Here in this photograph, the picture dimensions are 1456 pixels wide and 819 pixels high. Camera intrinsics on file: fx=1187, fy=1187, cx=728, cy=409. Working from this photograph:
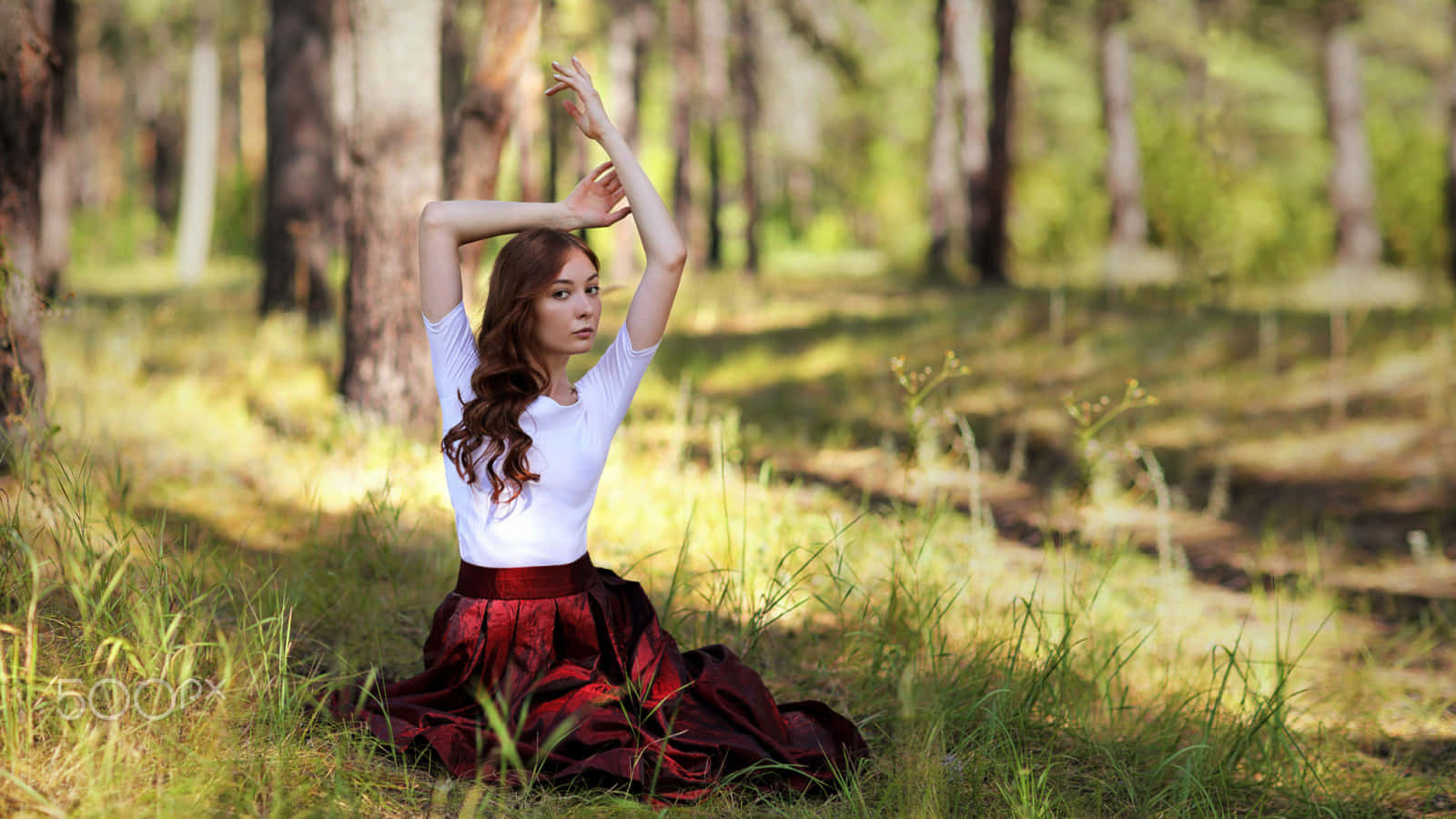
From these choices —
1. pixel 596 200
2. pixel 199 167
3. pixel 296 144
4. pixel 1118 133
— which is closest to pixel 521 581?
pixel 596 200

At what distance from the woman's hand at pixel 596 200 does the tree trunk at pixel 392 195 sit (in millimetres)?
3412

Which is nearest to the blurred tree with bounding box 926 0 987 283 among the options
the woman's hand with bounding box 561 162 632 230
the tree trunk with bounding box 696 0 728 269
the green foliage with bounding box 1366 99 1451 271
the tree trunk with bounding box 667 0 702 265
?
the tree trunk with bounding box 667 0 702 265

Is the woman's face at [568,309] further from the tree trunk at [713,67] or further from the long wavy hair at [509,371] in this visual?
the tree trunk at [713,67]

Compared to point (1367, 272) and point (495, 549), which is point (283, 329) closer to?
point (495, 549)

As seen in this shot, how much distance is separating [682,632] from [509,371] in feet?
4.68

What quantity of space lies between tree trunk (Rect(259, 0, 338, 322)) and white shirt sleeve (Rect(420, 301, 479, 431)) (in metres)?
8.43

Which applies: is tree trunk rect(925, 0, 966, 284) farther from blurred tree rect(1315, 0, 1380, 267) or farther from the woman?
the woman

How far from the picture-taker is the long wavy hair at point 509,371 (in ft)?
9.32

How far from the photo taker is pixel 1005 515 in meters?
6.77

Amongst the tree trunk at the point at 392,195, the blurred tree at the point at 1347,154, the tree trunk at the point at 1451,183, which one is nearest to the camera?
the tree trunk at the point at 392,195

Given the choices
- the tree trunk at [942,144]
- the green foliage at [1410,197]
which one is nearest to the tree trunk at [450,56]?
the tree trunk at [942,144]

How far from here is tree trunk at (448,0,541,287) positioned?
21.2 ft

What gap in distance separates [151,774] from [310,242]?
8900 mm

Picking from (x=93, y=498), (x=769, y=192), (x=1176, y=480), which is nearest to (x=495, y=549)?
(x=93, y=498)
